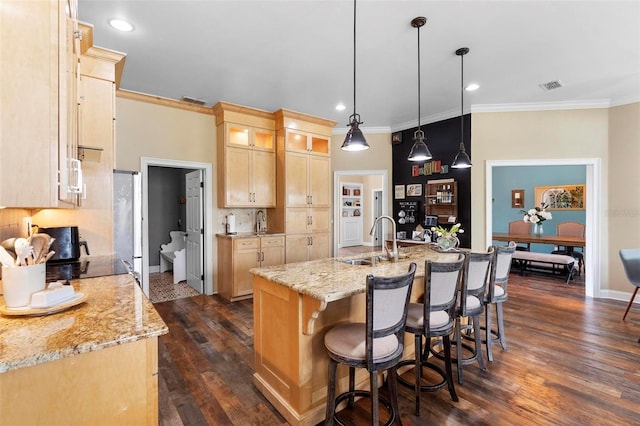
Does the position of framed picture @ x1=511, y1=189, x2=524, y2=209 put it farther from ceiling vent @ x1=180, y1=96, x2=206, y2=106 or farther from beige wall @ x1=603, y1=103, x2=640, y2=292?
ceiling vent @ x1=180, y1=96, x2=206, y2=106

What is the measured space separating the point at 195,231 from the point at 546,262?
6.35m

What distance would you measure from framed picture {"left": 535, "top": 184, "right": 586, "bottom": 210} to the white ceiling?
320 centimetres

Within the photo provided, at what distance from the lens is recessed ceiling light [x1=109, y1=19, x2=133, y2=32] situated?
2.61 m

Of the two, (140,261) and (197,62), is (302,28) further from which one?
(140,261)

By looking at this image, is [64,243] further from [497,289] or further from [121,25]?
[497,289]

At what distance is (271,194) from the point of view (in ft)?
16.7

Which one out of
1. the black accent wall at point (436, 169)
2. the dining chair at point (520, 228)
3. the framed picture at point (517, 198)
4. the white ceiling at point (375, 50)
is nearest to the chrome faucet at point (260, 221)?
the white ceiling at point (375, 50)

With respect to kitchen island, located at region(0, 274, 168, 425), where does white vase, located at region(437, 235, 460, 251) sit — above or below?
above

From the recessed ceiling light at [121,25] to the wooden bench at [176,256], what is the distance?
3.59 m

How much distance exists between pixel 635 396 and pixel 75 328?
3.51 m

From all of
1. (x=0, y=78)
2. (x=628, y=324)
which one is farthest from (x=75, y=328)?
(x=628, y=324)

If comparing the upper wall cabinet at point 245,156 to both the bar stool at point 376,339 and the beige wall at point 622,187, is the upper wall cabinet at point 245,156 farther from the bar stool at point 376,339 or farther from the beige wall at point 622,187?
the beige wall at point 622,187

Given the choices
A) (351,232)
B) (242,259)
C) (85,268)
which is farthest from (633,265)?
(351,232)

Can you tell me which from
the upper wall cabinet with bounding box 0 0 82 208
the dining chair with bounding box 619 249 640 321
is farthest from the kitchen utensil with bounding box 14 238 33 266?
the dining chair with bounding box 619 249 640 321
